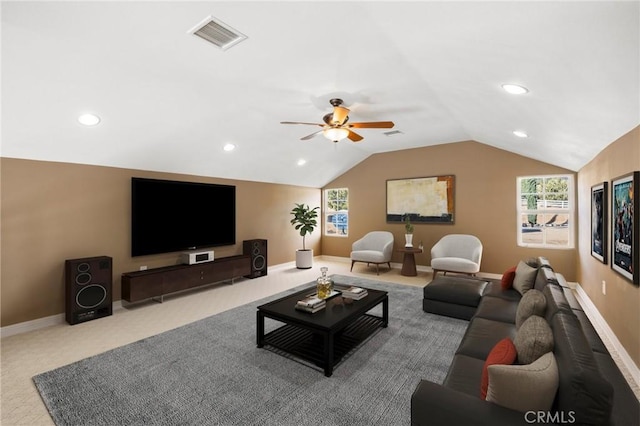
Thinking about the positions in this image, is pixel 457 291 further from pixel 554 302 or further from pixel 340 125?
pixel 340 125

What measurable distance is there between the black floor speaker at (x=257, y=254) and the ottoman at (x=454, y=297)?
345cm

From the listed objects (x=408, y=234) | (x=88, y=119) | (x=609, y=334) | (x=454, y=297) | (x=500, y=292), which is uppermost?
(x=88, y=119)

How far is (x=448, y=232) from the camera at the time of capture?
259 inches

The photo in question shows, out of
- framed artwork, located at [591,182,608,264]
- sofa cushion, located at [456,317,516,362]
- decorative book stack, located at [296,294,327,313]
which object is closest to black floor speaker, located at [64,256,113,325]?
decorative book stack, located at [296,294,327,313]

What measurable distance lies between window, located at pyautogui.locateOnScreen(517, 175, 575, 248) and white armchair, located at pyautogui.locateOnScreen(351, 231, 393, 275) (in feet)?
8.36

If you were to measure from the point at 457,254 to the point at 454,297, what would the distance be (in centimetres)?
240

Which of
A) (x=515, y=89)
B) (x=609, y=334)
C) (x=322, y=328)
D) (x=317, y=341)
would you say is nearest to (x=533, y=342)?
→ (x=322, y=328)

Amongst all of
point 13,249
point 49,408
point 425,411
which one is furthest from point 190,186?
point 425,411

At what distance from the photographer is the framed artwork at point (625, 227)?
2536mm

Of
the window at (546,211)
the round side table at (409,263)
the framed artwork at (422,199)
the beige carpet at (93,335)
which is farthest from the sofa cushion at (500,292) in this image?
the framed artwork at (422,199)

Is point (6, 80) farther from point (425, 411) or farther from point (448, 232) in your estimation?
point (448, 232)

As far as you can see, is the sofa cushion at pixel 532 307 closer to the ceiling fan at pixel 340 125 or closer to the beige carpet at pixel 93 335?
the ceiling fan at pixel 340 125

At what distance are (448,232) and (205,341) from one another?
17.6 ft

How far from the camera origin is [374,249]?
6996 mm
